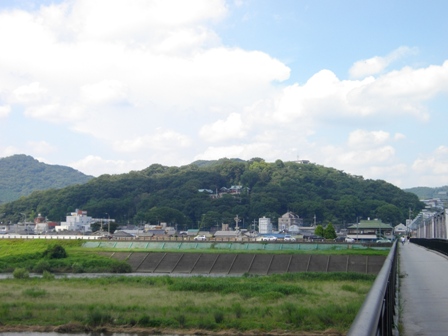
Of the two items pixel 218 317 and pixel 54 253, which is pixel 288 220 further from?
pixel 218 317

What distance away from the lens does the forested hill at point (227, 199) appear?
13112cm

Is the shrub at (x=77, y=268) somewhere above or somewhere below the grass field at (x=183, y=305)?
below

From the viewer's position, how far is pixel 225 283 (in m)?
30.4

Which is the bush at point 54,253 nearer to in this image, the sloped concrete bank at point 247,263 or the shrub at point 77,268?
the shrub at point 77,268

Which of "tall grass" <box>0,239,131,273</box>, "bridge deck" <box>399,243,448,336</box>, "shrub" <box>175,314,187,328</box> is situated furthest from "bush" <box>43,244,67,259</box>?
"bridge deck" <box>399,243,448,336</box>

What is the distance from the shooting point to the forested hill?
131125 millimetres

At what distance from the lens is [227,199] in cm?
13800

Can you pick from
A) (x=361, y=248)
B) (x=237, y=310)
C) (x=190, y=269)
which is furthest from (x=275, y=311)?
(x=361, y=248)

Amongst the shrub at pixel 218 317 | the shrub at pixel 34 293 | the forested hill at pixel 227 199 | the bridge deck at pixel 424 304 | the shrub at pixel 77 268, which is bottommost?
the shrub at pixel 77 268

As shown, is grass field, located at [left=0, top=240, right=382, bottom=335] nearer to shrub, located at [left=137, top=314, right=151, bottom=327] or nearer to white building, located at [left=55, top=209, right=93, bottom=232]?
shrub, located at [left=137, top=314, right=151, bottom=327]

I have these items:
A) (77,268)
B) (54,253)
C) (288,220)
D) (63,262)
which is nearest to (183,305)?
(77,268)

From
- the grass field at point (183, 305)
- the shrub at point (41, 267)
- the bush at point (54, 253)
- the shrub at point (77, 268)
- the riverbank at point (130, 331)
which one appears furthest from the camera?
the bush at point (54, 253)

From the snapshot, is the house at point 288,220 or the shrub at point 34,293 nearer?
the shrub at point 34,293

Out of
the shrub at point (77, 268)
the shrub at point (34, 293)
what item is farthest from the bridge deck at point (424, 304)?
the shrub at point (77, 268)
